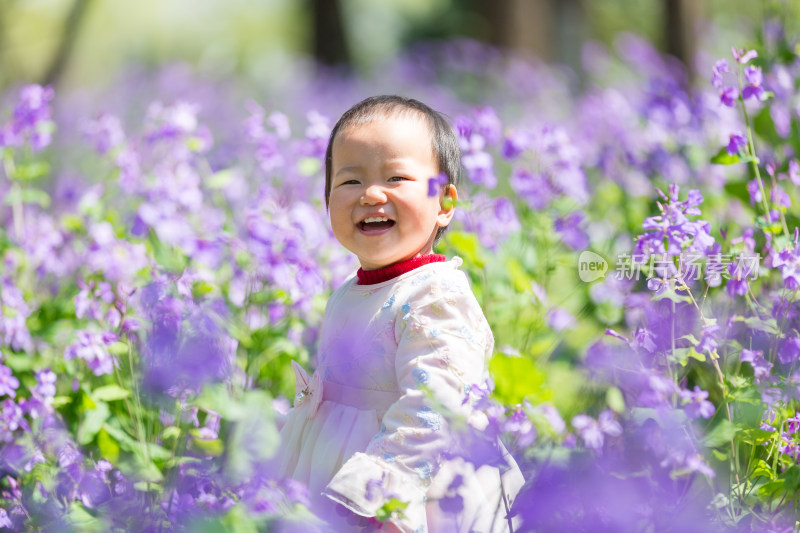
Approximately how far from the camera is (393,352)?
179 cm

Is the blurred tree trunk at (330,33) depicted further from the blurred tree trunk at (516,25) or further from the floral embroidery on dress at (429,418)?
the floral embroidery on dress at (429,418)

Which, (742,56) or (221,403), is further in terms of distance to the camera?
(742,56)

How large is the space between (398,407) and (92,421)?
33.5 inches

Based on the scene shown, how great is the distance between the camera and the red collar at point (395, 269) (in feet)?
6.23

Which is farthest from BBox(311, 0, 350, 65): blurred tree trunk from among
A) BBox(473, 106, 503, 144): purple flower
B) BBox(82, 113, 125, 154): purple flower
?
BBox(473, 106, 503, 144): purple flower

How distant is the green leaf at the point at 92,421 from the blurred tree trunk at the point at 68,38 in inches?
346

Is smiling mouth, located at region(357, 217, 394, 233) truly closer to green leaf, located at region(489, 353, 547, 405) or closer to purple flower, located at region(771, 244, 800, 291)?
green leaf, located at region(489, 353, 547, 405)

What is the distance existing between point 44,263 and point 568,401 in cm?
176

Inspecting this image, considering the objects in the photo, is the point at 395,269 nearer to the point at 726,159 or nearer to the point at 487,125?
the point at 726,159

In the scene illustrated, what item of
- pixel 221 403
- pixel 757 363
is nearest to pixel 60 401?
pixel 221 403

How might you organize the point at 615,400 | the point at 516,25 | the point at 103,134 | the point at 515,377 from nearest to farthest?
the point at 515,377
the point at 615,400
the point at 103,134
the point at 516,25

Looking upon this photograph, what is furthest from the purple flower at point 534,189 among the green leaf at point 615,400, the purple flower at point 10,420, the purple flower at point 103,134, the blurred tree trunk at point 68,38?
the blurred tree trunk at point 68,38

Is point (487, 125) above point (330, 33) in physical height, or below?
below

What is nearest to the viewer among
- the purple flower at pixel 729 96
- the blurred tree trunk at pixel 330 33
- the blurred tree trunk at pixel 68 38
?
the purple flower at pixel 729 96
